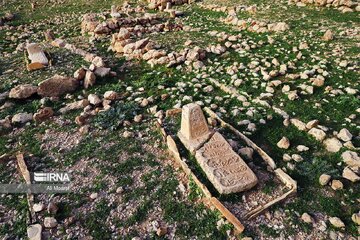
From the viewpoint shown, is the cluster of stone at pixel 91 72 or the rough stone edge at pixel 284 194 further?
the cluster of stone at pixel 91 72

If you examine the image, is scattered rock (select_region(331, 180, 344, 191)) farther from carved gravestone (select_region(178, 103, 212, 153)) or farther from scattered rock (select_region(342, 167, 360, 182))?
carved gravestone (select_region(178, 103, 212, 153))

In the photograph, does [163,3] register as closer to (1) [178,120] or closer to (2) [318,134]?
(1) [178,120]

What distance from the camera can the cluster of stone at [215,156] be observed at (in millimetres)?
5641

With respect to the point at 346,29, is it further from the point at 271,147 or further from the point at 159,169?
the point at 159,169

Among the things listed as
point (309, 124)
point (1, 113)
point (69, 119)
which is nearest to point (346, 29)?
point (309, 124)

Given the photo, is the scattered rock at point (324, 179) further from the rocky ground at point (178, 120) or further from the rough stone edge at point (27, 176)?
the rough stone edge at point (27, 176)

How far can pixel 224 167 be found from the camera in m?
5.93

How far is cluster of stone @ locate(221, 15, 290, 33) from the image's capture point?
12.4m

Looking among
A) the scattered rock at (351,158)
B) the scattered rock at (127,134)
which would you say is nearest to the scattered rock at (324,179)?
the scattered rock at (351,158)

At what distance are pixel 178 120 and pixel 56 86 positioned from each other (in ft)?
12.5

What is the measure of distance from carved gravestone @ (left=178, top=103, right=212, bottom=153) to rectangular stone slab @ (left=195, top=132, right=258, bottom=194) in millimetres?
153

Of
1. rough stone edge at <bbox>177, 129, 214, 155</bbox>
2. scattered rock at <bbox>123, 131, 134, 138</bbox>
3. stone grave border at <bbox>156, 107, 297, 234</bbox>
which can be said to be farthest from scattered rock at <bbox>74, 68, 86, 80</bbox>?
rough stone edge at <bbox>177, 129, 214, 155</bbox>

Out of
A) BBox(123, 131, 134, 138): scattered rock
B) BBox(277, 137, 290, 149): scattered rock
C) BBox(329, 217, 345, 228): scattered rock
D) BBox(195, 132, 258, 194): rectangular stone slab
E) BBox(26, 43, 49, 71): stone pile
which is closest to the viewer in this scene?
BBox(329, 217, 345, 228): scattered rock

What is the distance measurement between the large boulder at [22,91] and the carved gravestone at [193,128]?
471 centimetres
